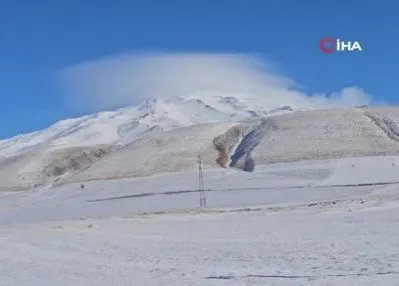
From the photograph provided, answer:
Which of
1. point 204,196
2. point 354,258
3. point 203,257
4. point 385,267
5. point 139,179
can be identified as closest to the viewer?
point 385,267

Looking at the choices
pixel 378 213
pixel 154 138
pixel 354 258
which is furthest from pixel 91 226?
pixel 154 138

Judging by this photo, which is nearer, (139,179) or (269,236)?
(269,236)

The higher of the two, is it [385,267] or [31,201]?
[385,267]

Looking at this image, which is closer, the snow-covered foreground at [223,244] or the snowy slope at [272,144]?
the snow-covered foreground at [223,244]

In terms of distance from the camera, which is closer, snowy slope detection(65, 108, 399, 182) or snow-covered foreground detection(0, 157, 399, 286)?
snow-covered foreground detection(0, 157, 399, 286)

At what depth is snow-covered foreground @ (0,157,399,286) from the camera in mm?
18406

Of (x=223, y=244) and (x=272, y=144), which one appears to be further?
(x=272, y=144)

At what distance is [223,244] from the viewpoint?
26000 mm

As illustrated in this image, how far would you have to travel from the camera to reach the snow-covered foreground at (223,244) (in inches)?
725

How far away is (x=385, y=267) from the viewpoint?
58.6 feet

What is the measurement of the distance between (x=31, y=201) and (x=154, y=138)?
39598 millimetres

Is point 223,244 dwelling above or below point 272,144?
above

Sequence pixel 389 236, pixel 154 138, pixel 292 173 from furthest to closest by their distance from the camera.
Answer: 1. pixel 154 138
2. pixel 292 173
3. pixel 389 236

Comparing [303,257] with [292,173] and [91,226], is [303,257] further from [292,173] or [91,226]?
[292,173]
